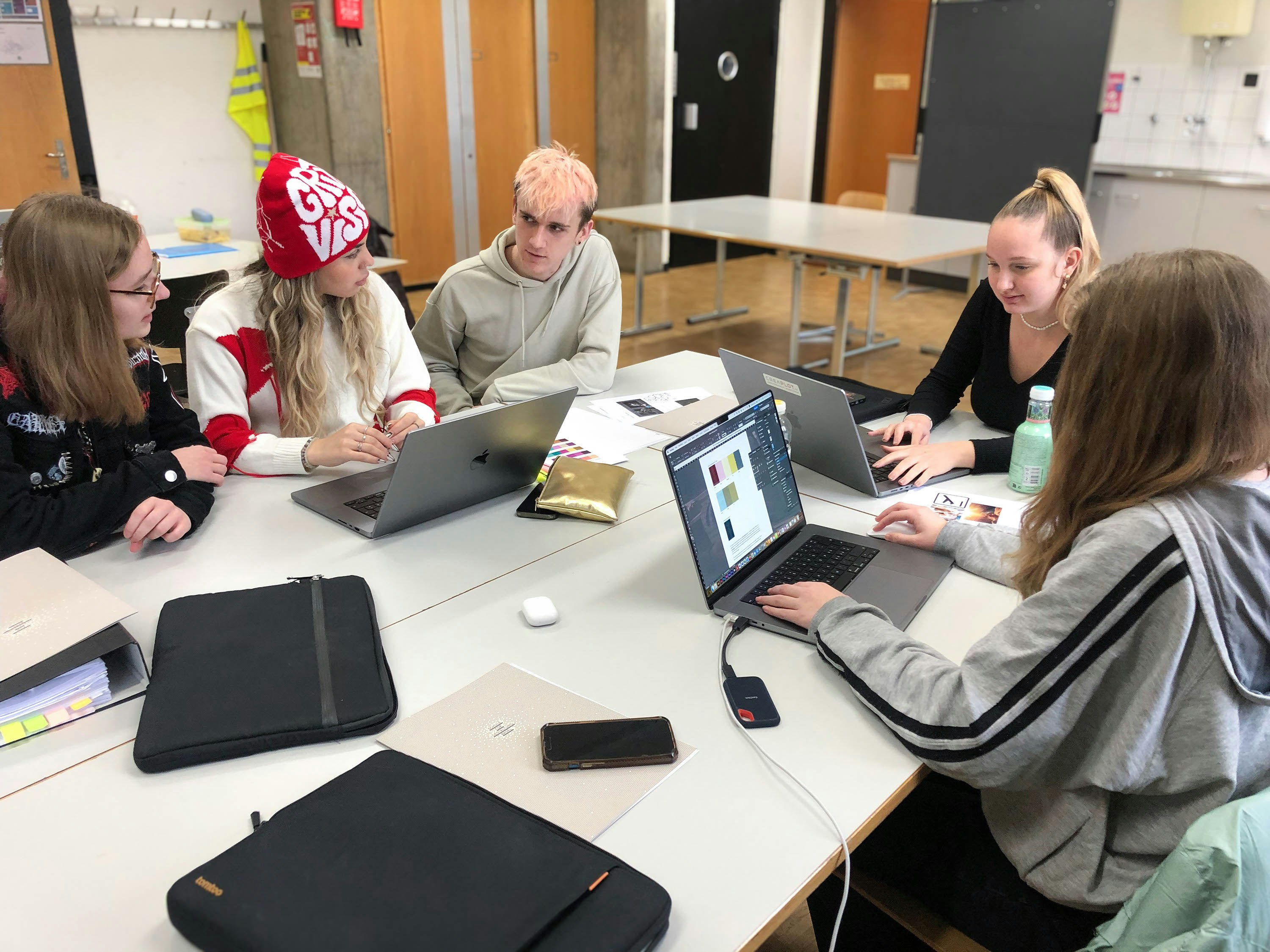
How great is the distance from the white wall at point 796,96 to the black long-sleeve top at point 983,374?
6377mm

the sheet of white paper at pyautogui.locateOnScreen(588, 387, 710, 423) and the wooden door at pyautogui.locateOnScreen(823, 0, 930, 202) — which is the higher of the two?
the wooden door at pyautogui.locateOnScreen(823, 0, 930, 202)

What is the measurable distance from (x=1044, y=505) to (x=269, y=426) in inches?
60.9

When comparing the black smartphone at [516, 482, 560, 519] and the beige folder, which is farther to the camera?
the black smartphone at [516, 482, 560, 519]

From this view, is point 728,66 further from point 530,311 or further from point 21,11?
point 530,311

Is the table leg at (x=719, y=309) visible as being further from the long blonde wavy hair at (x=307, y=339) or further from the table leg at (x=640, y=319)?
the long blonde wavy hair at (x=307, y=339)

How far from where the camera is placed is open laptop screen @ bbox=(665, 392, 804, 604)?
127cm

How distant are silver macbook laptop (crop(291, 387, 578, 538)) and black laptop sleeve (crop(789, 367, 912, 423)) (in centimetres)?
68

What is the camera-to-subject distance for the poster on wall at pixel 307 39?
17.7 ft

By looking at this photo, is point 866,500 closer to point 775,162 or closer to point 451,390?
point 451,390

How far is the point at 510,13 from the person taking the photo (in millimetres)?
6430

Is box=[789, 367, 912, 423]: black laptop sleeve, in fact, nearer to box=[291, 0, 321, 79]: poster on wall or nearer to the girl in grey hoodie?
the girl in grey hoodie

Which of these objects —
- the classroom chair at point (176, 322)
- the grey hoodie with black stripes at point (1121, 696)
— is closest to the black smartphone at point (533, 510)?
the grey hoodie with black stripes at point (1121, 696)

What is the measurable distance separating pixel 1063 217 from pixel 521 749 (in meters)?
1.54

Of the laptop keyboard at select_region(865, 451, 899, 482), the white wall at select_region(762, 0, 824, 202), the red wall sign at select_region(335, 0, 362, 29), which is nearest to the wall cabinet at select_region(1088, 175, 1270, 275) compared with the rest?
the white wall at select_region(762, 0, 824, 202)
